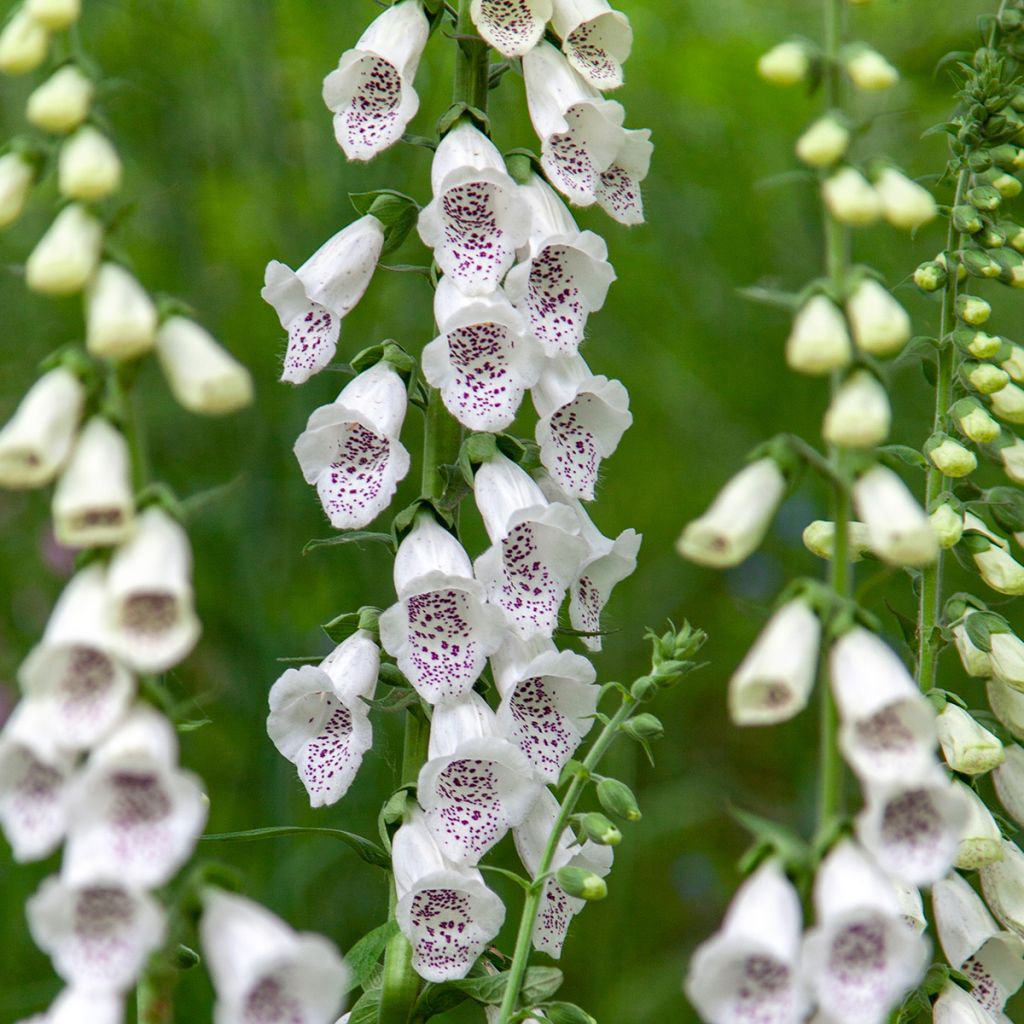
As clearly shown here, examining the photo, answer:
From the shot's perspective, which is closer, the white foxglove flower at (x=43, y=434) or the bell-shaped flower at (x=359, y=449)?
the white foxglove flower at (x=43, y=434)

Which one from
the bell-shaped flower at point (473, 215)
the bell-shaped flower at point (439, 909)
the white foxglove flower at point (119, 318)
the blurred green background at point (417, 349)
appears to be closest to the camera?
the white foxglove flower at point (119, 318)

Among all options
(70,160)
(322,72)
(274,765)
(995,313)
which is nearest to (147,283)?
(322,72)

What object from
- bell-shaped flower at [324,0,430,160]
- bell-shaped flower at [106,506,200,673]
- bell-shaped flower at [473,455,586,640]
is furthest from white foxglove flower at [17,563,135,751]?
bell-shaped flower at [324,0,430,160]

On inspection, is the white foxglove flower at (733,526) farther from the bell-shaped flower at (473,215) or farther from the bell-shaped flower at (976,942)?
the bell-shaped flower at (976,942)

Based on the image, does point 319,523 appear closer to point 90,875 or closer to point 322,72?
point 322,72

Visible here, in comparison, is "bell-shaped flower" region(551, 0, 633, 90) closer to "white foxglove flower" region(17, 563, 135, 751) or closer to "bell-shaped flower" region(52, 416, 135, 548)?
"bell-shaped flower" region(52, 416, 135, 548)

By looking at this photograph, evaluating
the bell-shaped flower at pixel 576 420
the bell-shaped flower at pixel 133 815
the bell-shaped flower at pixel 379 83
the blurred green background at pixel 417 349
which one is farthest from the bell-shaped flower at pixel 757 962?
the blurred green background at pixel 417 349

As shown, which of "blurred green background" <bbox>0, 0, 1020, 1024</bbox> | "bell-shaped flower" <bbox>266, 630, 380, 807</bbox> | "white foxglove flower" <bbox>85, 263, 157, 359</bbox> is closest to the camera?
"white foxglove flower" <bbox>85, 263, 157, 359</bbox>

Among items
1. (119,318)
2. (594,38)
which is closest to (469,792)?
(119,318)
